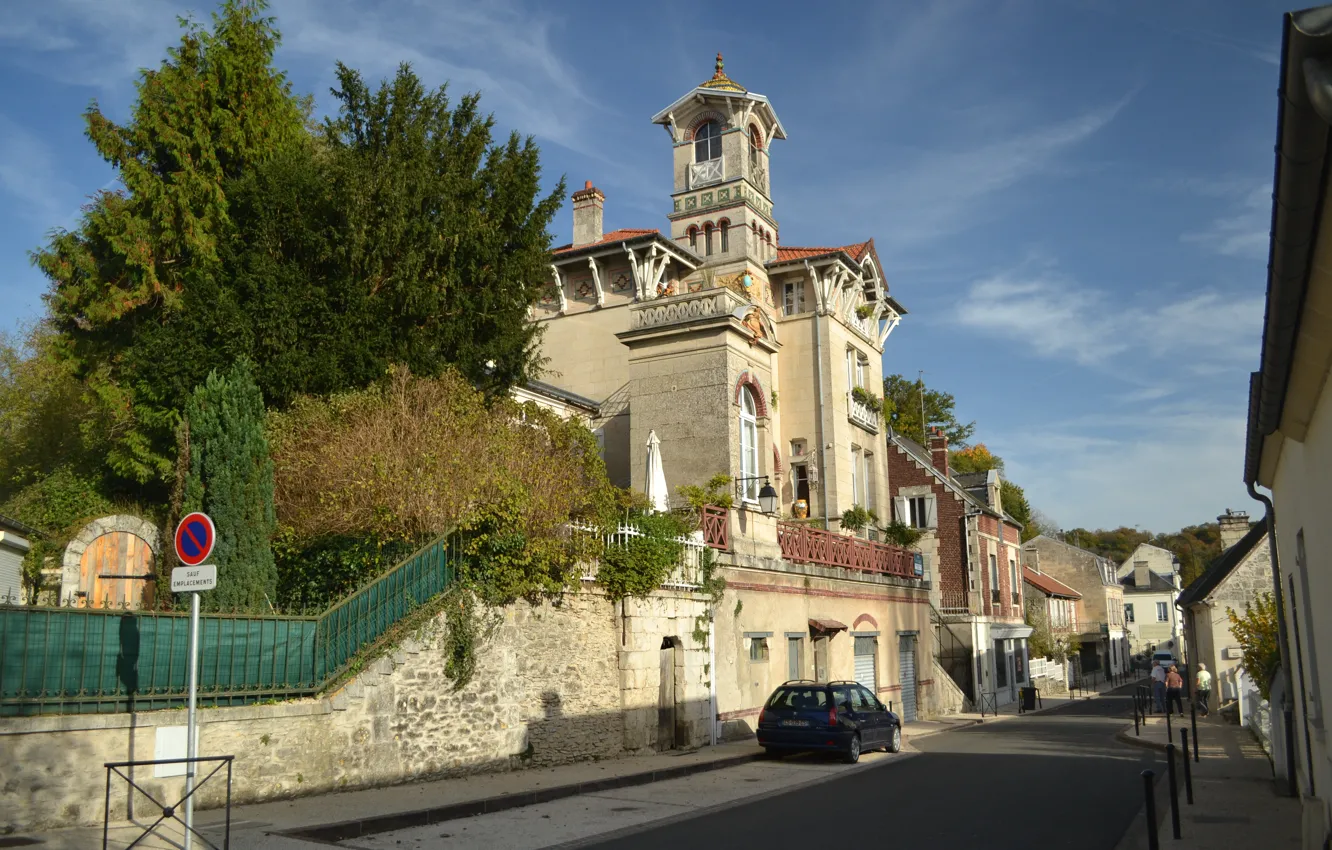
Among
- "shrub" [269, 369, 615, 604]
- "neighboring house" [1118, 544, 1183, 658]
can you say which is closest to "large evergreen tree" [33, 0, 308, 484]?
"shrub" [269, 369, 615, 604]

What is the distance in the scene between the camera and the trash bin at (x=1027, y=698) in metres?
35.8

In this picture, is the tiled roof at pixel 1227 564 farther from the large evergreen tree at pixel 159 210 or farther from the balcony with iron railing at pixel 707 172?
the large evergreen tree at pixel 159 210

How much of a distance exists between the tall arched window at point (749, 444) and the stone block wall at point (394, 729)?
6.42 metres

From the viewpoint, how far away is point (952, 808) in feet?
40.3

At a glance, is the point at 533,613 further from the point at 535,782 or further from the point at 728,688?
the point at 728,688

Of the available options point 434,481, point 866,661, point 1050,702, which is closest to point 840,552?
point 866,661

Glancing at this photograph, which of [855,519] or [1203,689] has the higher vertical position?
[855,519]

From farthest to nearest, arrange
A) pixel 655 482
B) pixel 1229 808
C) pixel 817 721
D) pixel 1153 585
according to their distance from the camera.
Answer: pixel 1153 585, pixel 655 482, pixel 817 721, pixel 1229 808

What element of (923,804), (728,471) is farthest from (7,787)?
(728,471)

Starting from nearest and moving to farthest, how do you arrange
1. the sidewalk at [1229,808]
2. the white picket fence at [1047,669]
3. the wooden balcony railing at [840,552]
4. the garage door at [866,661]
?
the sidewalk at [1229,808] < the wooden balcony railing at [840,552] < the garage door at [866,661] < the white picket fence at [1047,669]

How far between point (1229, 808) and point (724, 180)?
24.2 m

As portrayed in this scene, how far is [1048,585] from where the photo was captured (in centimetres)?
5309

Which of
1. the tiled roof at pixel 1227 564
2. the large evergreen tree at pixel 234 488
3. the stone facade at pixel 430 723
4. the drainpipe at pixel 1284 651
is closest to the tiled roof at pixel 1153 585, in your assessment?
the tiled roof at pixel 1227 564

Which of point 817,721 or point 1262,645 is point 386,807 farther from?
point 1262,645
